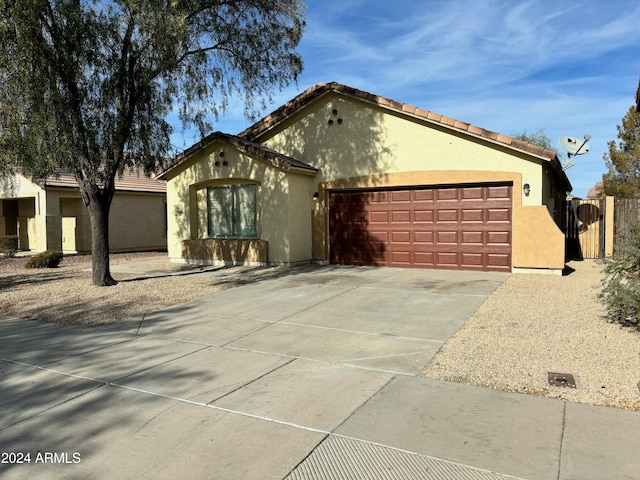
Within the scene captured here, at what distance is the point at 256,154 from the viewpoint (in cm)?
1473

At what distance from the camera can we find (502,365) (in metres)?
5.52

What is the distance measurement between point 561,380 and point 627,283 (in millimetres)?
3118

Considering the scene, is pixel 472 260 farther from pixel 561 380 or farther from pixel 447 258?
pixel 561 380

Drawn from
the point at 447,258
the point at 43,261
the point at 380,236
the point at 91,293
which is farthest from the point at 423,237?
the point at 43,261

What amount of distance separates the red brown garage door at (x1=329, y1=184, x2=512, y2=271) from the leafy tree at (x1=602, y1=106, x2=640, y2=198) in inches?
771

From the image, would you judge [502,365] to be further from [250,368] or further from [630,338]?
[250,368]

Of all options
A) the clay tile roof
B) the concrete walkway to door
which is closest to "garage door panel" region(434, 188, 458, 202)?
the clay tile roof

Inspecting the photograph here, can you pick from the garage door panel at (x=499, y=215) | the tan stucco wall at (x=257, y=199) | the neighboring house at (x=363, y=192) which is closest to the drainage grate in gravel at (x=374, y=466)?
the neighboring house at (x=363, y=192)

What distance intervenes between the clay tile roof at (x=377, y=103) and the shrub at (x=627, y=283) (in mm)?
5533

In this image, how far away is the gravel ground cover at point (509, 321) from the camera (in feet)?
16.6

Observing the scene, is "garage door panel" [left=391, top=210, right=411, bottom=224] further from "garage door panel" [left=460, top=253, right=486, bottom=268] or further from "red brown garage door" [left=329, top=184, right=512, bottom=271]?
"garage door panel" [left=460, top=253, right=486, bottom=268]

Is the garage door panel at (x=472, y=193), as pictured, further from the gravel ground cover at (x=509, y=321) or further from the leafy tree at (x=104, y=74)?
the leafy tree at (x=104, y=74)

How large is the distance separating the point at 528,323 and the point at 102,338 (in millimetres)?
6483

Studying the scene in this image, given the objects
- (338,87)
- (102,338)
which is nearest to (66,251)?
(338,87)
